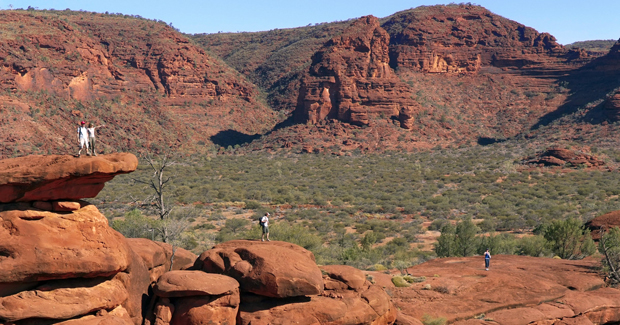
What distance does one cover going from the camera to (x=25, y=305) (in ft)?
33.3

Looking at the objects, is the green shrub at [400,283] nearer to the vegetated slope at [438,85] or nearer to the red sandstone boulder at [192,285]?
the red sandstone boulder at [192,285]

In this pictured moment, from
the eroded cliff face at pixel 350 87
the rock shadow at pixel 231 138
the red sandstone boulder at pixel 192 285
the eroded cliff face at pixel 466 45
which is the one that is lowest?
the rock shadow at pixel 231 138

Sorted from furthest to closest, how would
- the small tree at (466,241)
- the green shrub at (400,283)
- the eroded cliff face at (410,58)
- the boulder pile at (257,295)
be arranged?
1. the eroded cliff face at (410,58)
2. the small tree at (466,241)
3. the green shrub at (400,283)
4. the boulder pile at (257,295)

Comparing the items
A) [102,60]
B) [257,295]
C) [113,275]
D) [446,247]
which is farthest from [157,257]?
[102,60]

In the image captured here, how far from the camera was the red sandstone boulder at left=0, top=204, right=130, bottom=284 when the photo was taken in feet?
33.7

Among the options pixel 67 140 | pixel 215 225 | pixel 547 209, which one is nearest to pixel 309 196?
pixel 215 225

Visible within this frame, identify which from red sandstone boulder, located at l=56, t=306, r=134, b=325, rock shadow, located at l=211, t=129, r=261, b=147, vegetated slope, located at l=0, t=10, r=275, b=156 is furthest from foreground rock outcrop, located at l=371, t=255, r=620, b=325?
rock shadow, located at l=211, t=129, r=261, b=147

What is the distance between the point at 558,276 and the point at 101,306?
628 inches

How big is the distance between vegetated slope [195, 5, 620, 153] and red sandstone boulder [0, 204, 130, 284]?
6509cm

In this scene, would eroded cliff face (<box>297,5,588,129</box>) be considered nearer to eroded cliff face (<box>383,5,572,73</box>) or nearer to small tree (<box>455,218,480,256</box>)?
eroded cliff face (<box>383,5,572,73</box>)

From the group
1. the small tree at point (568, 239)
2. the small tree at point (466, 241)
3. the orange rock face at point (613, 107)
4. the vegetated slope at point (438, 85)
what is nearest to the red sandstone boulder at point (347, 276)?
the small tree at point (466, 241)

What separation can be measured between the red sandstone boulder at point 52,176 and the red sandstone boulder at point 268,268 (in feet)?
11.9

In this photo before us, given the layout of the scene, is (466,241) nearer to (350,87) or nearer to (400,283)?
(400,283)

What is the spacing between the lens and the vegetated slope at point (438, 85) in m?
80.9
